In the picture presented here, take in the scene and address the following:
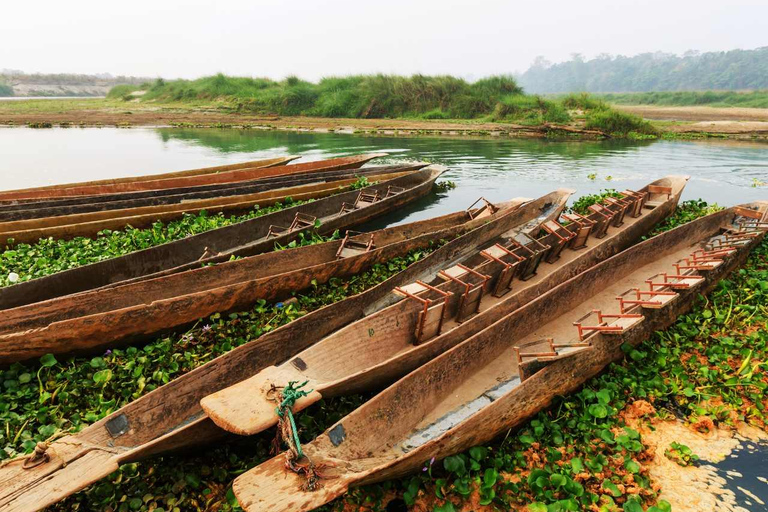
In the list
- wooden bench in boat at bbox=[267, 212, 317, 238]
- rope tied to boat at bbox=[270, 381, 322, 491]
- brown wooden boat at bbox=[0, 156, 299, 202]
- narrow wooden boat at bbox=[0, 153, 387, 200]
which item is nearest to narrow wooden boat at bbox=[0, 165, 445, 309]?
wooden bench in boat at bbox=[267, 212, 317, 238]

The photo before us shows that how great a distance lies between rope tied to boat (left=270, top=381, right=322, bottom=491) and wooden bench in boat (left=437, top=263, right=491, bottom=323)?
8.64 ft

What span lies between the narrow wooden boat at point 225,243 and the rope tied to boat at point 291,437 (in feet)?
11.1

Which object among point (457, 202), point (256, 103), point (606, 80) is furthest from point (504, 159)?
point (606, 80)

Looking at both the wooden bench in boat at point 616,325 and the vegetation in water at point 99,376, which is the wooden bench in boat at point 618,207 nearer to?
the wooden bench in boat at point 616,325

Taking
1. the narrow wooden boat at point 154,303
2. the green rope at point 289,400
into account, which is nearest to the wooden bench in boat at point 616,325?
the green rope at point 289,400

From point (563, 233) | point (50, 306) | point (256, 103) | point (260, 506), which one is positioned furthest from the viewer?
point (256, 103)

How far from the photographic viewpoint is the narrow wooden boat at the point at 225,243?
5.14 meters

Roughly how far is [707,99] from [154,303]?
70.4 m

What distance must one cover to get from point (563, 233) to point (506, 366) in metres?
4.17

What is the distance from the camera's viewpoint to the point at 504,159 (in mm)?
19516

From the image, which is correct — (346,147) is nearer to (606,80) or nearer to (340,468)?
(340,468)

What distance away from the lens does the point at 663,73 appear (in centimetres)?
13225

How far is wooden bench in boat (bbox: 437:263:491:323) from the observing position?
530 cm

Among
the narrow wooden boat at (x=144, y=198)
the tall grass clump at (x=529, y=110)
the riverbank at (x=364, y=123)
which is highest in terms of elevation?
the tall grass clump at (x=529, y=110)
